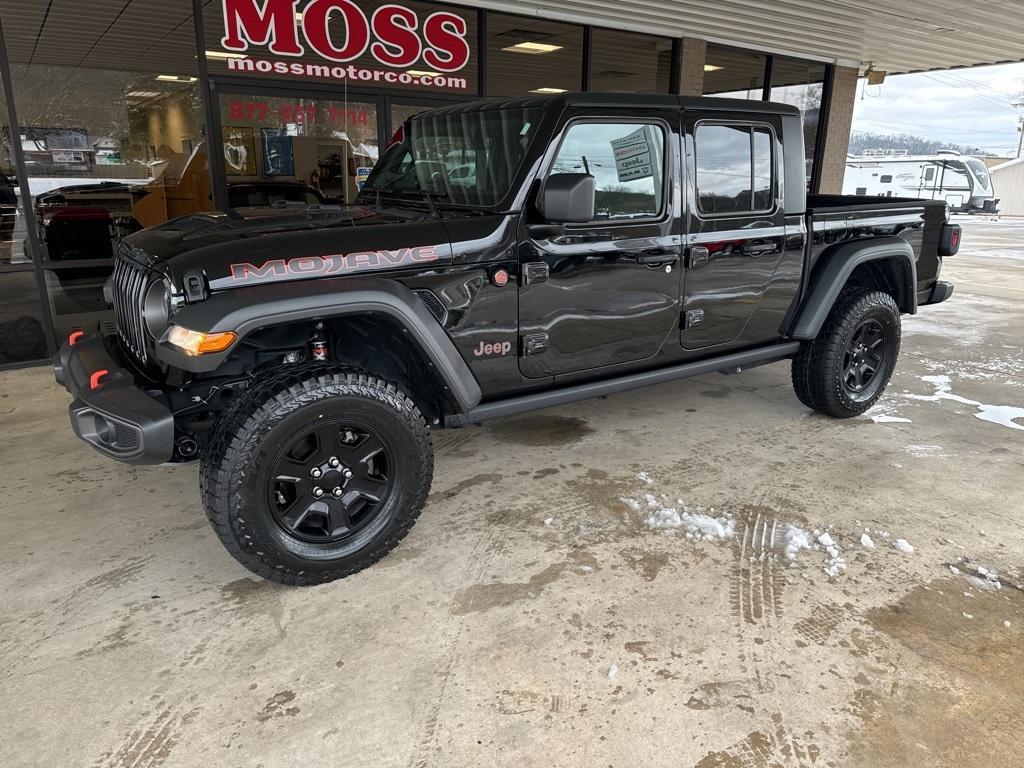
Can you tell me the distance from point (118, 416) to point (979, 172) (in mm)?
33727

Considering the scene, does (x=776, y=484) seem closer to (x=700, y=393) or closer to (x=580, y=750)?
(x=700, y=393)

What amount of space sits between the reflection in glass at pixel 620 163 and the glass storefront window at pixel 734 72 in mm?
6708

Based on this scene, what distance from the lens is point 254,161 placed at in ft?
21.2

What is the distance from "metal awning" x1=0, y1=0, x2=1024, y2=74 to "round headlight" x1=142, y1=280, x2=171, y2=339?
446cm

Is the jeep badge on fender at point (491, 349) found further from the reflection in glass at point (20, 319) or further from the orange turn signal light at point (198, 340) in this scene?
the reflection in glass at point (20, 319)

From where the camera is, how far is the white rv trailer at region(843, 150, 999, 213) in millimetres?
27938

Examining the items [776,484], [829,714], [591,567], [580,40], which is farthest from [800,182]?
[580,40]

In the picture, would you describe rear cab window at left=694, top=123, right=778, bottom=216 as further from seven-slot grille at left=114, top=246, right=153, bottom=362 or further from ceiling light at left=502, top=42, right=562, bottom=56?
ceiling light at left=502, top=42, right=562, bottom=56

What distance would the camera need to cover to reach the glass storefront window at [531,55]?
7.48 meters

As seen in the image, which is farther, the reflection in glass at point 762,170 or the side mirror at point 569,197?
the reflection in glass at point 762,170

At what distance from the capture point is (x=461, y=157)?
3.25 m

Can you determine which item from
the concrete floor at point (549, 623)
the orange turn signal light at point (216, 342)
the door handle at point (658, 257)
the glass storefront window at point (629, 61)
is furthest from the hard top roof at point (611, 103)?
the glass storefront window at point (629, 61)

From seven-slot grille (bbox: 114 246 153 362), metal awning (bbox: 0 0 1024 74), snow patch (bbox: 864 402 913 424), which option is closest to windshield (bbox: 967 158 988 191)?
metal awning (bbox: 0 0 1024 74)

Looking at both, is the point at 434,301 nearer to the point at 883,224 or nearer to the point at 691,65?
the point at 883,224
